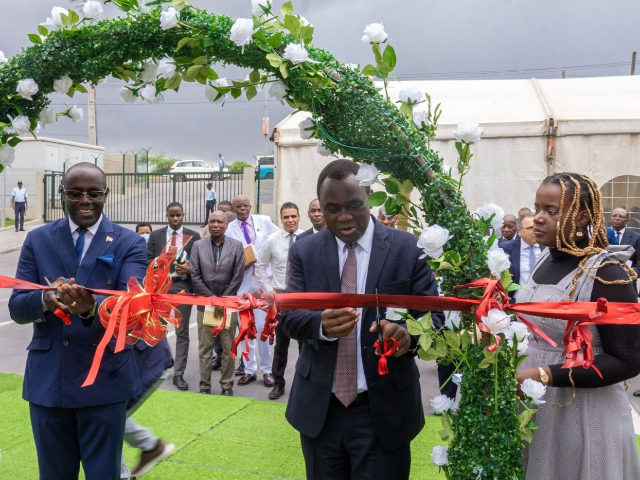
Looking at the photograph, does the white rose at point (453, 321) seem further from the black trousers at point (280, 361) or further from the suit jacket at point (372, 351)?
the black trousers at point (280, 361)

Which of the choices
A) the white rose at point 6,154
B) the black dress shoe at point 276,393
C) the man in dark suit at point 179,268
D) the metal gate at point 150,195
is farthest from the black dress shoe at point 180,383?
the metal gate at point 150,195

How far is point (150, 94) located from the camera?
3.29m

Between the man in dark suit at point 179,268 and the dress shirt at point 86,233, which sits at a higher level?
the dress shirt at point 86,233

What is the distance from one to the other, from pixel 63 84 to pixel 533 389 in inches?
106

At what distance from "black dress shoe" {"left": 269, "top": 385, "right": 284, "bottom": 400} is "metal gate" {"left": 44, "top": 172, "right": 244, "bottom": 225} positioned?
1785 cm

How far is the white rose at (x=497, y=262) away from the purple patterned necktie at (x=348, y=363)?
0.68m

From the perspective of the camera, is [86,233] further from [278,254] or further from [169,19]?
[278,254]

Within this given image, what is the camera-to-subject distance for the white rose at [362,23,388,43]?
2.52m

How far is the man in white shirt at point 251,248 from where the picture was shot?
24.9 ft

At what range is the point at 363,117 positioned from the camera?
2.56 metres

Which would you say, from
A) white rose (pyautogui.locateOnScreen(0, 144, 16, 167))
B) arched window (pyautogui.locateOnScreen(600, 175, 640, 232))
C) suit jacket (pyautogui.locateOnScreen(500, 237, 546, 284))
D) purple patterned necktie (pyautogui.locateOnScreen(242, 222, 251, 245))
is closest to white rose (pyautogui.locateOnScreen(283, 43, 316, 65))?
white rose (pyautogui.locateOnScreen(0, 144, 16, 167))

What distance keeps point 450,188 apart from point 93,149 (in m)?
34.8

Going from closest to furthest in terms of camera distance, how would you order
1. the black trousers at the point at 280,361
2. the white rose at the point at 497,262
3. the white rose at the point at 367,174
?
the white rose at the point at 497,262 < the white rose at the point at 367,174 < the black trousers at the point at 280,361

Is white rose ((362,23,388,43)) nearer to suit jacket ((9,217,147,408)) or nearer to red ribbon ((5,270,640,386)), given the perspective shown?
red ribbon ((5,270,640,386))
